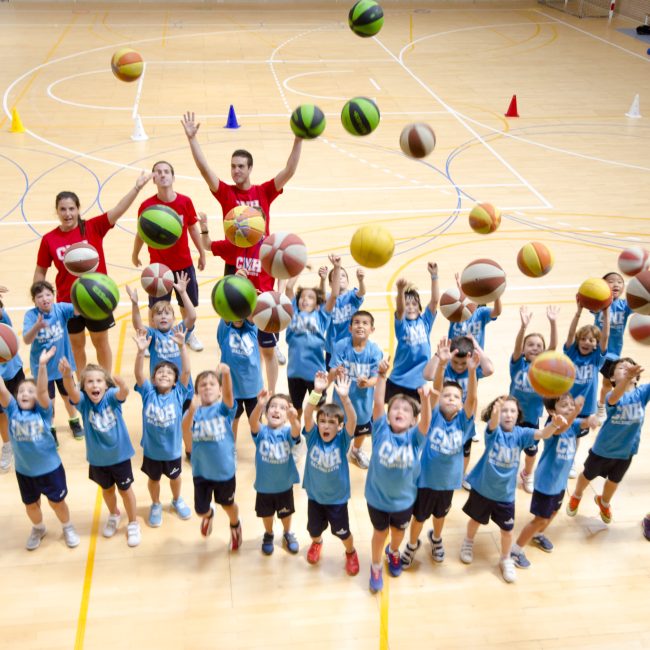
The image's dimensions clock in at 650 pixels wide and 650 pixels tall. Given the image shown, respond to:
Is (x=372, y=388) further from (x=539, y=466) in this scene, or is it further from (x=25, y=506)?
(x=25, y=506)

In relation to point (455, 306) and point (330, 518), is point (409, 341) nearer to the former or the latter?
point (455, 306)

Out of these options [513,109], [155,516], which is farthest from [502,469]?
[513,109]

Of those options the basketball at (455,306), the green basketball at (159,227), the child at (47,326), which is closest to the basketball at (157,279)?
the green basketball at (159,227)

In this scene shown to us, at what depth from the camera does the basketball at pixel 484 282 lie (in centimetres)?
681

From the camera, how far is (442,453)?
5.77m

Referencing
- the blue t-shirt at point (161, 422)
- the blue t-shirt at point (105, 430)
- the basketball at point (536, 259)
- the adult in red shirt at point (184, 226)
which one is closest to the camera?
the blue t-shirt at point (105, 430)

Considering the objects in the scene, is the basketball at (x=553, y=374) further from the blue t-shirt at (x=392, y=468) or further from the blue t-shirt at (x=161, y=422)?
the blue t-shirt at (x=161, y=422)

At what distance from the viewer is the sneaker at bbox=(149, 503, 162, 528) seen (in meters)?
6.48

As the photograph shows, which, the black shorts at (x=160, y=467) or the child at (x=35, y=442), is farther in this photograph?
the black shorts at (x=160, y=467)

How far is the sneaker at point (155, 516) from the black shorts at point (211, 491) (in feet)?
1.88

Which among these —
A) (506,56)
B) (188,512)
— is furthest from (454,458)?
(506,56)

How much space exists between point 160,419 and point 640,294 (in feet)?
14.1

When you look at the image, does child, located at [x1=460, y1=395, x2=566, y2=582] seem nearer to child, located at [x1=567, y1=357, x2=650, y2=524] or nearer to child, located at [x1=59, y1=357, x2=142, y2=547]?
child, located at [x1=567, y1=357, x2=650, y2=524]

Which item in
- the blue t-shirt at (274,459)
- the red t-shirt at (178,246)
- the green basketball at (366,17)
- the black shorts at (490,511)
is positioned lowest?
the black shorts at (490,511)
